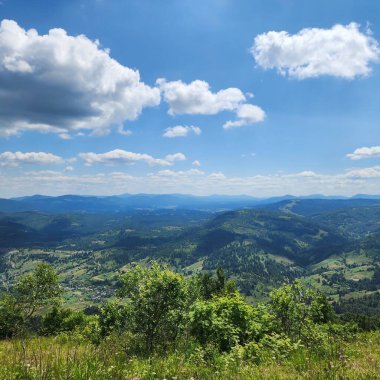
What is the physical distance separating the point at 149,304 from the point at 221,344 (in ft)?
16.9

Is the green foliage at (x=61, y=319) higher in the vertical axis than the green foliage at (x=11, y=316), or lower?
lower

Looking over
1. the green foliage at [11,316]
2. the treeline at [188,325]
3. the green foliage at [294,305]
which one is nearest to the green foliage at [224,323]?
the treeline at [188,325]

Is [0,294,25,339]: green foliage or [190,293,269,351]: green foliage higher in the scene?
[190,293,269,351]: green foliage

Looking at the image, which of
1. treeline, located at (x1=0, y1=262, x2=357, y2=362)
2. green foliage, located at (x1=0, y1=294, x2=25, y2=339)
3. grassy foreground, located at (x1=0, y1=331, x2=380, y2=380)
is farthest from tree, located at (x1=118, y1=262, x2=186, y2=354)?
grassy foreground, located at (x1=0, y1=331, x2=380, y2=380)

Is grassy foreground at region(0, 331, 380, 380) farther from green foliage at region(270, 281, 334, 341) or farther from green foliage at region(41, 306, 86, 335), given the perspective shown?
green foliage at region(41, 306, 86, 335)

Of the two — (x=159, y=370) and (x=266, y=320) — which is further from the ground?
(x=159, y=370)

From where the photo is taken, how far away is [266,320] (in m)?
18.6

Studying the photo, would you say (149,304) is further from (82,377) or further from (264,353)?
(82,377)

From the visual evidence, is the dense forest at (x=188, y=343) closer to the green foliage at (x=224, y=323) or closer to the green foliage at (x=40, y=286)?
the green foliage at (x=224, y=323)

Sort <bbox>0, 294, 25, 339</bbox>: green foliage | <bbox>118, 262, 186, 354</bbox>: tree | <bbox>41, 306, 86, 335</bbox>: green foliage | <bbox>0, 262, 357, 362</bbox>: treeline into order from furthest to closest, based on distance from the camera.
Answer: <bbox>41, 306, 86, 335</bbox>: green foliage < <bbox>118, 262, 186, 354</bbox>: tree < <bbox>0, 294, 25, 339</bbox>: green foliage < <bbox>0, 262, 357, 362</bbox>: treeline

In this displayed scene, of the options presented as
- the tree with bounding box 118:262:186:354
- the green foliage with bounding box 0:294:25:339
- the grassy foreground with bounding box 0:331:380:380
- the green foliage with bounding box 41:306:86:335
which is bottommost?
the green foliage with bounding box 41:306:86:335

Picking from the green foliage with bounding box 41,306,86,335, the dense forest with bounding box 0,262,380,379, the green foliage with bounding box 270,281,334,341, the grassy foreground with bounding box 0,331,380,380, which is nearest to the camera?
the grassy foreground with bounding box 0,331,380,380

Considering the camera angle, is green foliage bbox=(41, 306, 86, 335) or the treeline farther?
green foliage bbox=(41, 306, 86, 335)

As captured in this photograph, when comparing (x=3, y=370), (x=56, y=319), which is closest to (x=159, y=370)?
(x=3, y=370)
